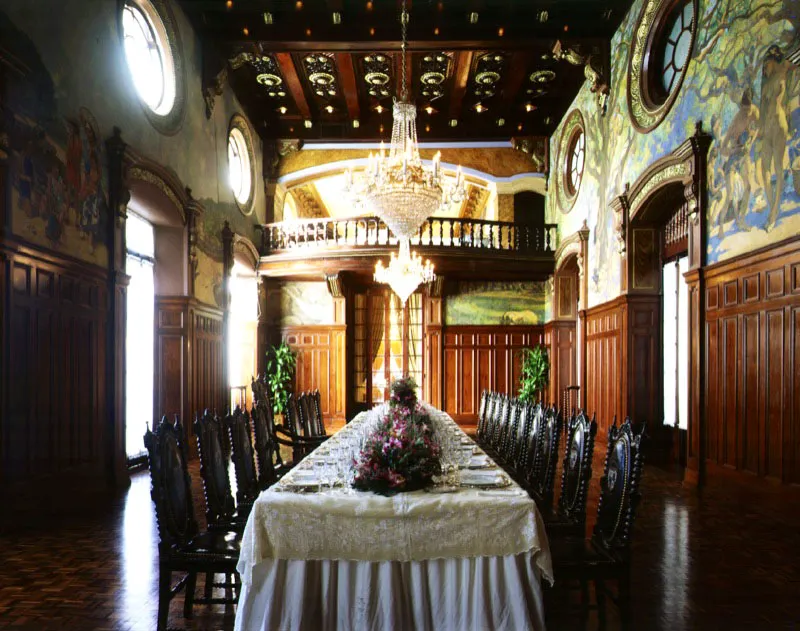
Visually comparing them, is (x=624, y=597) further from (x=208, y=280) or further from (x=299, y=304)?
(x=299, y=304)

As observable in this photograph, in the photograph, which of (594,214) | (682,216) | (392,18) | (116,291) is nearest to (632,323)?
(682,216)

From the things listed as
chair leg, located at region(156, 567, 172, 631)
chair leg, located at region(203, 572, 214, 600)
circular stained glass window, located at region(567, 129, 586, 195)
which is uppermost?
circular stained glass window, located at region(567, 129, 586, 195)

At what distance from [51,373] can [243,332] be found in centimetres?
848

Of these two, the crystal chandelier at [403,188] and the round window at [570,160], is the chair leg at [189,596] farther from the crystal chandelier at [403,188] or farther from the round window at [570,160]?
the round window at [570,160]

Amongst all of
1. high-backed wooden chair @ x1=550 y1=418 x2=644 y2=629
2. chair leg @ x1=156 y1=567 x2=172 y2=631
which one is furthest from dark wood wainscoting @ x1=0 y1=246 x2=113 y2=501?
high-backed wooden chair @ x1=550 y1=418 x2=644 y2=629

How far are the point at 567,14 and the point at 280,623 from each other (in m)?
10.3

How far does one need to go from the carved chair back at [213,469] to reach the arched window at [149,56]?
5930 mm

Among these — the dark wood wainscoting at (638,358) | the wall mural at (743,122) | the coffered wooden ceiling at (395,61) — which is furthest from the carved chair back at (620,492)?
the coffered wooden ceiling at (395,61)

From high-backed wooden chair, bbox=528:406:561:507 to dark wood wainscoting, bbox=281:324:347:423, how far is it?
10.6m

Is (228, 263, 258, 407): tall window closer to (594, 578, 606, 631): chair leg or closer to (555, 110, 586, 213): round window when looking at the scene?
(555, 110, 586, 213): round window

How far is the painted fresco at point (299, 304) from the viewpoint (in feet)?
51.2

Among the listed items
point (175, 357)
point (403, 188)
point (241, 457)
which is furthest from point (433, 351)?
point (241, 457)

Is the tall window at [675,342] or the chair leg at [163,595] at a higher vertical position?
the tall window at [675,342]
